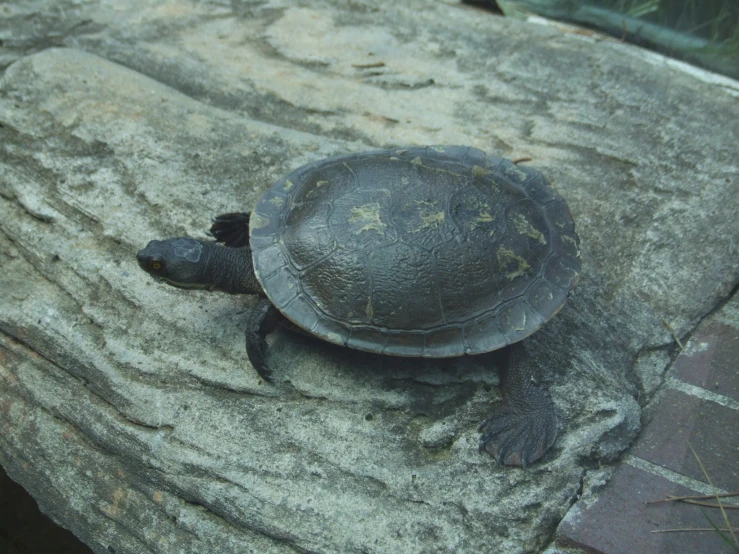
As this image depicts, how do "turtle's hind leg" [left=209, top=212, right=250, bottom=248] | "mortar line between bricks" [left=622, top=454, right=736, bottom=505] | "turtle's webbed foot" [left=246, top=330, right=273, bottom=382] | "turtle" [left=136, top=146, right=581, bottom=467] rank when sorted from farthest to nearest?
"turtle's hind leg" [left=209, top=212, right=250, bottom=248]
"turtle's webbed foot" [left=246, top=330, right=273, bottom=382]
"turtle" [left=136, top=146, right=581, bottom=467]
"mortar line between bricks" [left=622, top=454, right=736, bottom=505]

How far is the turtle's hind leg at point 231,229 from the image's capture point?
11.6ft

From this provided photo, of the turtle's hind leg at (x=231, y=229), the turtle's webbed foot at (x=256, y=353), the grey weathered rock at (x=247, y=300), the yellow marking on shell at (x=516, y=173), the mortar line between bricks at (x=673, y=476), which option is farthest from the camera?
the turtle's hind leg at (x=231, y=229)

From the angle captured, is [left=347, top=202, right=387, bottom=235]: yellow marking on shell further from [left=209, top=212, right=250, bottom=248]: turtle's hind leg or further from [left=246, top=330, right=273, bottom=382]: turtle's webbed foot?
[left=209, top=212, right=250, bottom=248]: turtle's hind leg

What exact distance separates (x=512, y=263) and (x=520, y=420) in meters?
0.73

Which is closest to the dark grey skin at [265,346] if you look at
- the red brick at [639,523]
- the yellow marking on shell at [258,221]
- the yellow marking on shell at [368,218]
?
the yellow marking on shell at [258,221]

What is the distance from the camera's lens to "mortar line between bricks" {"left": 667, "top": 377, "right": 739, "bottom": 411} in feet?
9.64

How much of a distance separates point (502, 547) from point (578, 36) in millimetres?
4640

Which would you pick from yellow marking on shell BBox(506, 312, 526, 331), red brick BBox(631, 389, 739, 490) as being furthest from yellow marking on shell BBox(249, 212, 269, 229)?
red brick BBox(631, 389, 739, 490)

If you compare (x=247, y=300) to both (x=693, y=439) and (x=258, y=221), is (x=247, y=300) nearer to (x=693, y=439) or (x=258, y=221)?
(x=258, y=221)

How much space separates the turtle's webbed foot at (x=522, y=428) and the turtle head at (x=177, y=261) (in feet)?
5.16

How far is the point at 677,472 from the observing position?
271 centimetres

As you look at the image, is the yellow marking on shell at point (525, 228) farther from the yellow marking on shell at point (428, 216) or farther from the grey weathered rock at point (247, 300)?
the grey weathered rock at point (247, 300)

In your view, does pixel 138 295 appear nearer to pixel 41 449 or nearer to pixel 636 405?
pixel 41 449

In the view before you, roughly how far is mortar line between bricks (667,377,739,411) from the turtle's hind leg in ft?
7.88
